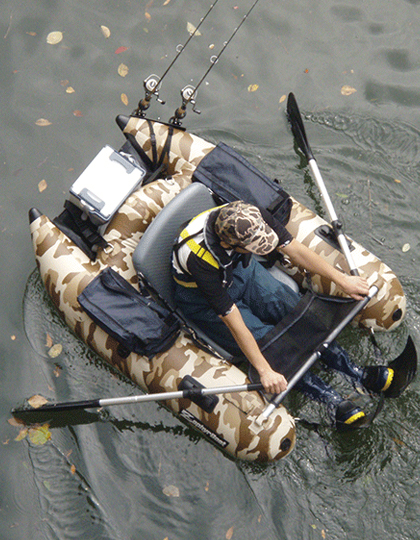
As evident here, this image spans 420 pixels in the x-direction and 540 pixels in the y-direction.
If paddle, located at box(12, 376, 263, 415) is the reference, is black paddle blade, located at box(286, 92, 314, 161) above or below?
above

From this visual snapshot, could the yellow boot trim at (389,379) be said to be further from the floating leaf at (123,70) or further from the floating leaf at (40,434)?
the floating leaf at (123,70)

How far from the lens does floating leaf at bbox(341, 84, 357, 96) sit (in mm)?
6410

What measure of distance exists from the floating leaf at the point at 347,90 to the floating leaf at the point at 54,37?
324 cm

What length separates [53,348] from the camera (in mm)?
4949

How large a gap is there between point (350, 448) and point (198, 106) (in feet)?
12.7

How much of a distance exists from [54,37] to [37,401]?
4.06 meters

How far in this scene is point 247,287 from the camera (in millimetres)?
4527

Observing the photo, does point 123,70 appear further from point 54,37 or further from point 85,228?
point 85,228

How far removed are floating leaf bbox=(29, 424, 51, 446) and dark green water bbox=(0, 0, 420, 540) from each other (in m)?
0.06

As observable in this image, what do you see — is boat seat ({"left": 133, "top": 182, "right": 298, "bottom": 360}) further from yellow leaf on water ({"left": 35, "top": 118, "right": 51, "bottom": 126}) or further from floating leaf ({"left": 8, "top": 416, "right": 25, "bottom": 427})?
yellow leaf on water ({"left": 35, "top": 118, "right": 51, "bottom": 126})

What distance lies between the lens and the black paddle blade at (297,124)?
561 cm

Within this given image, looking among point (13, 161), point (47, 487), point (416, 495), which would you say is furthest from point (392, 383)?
point (13, 161)

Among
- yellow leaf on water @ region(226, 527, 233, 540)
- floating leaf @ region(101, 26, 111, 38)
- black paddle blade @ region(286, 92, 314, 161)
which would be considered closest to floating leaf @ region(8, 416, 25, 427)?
yellow leaf on water @ region(226, 527, 233, 540)

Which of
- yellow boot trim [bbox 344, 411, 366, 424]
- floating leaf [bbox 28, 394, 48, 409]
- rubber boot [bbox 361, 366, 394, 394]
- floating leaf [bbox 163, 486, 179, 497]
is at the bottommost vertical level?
floating leaf [bbox 28, 394, 48, 409]
